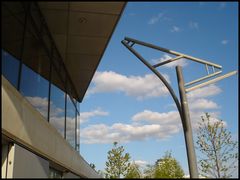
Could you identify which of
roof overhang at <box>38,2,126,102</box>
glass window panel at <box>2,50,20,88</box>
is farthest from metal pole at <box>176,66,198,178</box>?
glass window panel at <box>2,50,20,88</box>

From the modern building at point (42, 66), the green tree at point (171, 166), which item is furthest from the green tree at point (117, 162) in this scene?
the modern building at point (42, 66)

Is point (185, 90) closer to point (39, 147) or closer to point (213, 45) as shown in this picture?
point (213, 45)

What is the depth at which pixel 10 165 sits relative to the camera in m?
5.89

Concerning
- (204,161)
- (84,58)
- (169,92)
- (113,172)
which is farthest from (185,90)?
(113,172)

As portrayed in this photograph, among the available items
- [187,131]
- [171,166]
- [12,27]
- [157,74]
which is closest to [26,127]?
[12,27]

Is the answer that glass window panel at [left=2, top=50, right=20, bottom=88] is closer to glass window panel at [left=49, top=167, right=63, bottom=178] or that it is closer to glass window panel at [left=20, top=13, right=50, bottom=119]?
glass window panel at [left=20, top=13, right=50, bottom=119]

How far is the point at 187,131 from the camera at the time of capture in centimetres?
704

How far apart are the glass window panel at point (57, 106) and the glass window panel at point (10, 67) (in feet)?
11.7

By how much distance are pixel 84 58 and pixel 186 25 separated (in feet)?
14.8

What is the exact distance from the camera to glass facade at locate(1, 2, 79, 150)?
6.40 metres

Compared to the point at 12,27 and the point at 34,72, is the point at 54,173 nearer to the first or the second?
the point at 34,72

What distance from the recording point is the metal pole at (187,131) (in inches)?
257

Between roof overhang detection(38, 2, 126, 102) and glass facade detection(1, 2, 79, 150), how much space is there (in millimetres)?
310

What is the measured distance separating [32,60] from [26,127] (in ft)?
7.10
